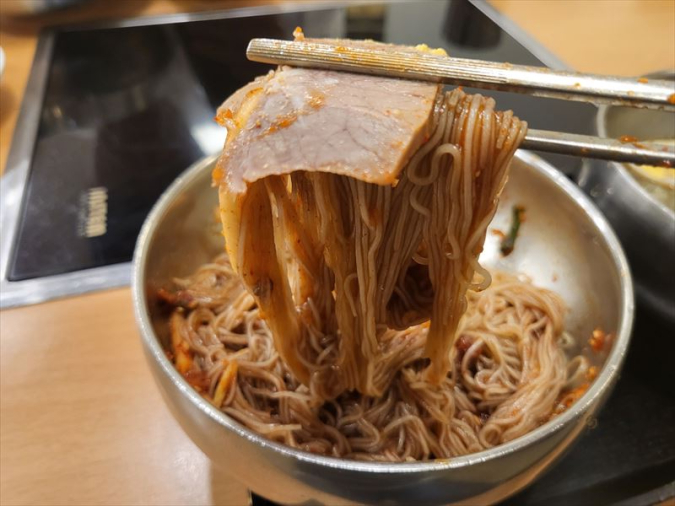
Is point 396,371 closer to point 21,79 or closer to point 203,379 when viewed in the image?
point 203,379

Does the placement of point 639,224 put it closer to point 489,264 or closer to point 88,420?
point 489,264

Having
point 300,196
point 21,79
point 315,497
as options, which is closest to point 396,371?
point 315,497

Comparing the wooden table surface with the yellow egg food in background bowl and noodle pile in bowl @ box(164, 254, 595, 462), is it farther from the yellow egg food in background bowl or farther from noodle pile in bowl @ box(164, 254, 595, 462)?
the yellow egg food in background bowl

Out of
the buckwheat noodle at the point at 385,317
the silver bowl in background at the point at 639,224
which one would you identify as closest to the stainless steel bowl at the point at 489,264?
the buckwheat noodle at the point at 385,317

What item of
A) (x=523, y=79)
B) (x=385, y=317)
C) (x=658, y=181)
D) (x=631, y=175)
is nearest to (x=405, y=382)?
(x=385, y=317)

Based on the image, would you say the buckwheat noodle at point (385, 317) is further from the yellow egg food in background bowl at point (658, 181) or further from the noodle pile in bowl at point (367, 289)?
the yellow egg food in background bowl at point (658, 181)
